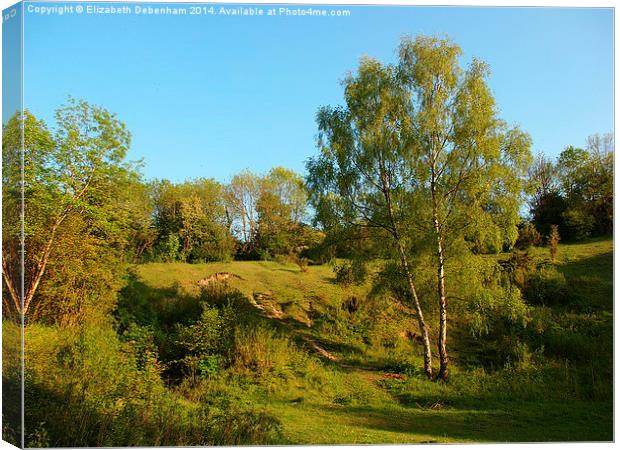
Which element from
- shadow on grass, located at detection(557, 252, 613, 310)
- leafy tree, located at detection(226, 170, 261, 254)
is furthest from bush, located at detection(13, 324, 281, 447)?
shadow on grass, located at detection(557, 252, 613, 310)

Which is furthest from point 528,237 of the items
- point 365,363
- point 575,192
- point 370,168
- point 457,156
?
point 365,363

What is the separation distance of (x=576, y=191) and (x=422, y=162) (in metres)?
2.44

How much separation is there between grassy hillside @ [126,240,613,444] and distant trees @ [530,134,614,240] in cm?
37

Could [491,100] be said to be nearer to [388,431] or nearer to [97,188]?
[388,431]

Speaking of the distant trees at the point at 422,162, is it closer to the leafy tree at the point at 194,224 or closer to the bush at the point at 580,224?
the bush at the point at 580,224

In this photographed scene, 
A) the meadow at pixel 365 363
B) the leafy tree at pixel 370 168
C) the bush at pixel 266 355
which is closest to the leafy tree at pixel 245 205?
the meadow at pixel 365 363

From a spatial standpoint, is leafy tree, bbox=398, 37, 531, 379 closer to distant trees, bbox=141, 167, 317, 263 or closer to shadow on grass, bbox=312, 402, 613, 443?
shadow on grass, bbox=312, 402, 613, 443

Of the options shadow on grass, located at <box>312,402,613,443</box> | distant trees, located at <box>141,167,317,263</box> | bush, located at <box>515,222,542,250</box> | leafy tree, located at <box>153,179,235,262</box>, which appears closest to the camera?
shadow on grass, located at <box>312,402,613,443</box>

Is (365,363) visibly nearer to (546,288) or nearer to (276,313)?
(276,313)

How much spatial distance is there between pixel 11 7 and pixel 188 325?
5103 millimetres

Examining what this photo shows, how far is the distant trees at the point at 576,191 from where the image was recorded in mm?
7422

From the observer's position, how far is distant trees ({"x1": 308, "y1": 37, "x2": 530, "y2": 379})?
8227 millimetres

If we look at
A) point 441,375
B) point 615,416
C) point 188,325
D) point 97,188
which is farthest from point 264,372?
point 615,416

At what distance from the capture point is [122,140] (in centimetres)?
738
